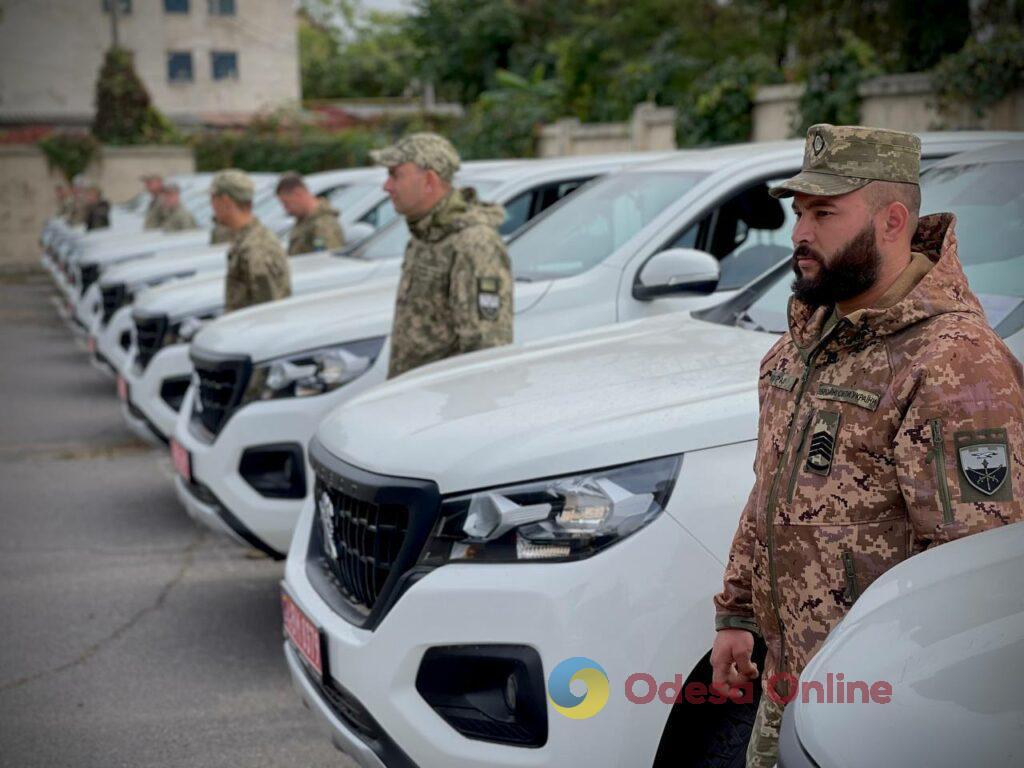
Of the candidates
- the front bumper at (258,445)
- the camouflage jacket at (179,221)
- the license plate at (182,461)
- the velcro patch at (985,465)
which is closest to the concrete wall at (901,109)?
the camouflage jacket at (179,221)

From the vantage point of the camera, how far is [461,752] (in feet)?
8.84

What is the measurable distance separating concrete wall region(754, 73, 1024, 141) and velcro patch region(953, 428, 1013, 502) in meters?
9.84

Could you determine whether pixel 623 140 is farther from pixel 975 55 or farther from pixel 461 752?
pixel 461 752

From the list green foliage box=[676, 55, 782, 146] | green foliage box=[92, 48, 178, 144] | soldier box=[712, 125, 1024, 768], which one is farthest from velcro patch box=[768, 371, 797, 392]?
green foliage box=[92, 48, 178, 144]

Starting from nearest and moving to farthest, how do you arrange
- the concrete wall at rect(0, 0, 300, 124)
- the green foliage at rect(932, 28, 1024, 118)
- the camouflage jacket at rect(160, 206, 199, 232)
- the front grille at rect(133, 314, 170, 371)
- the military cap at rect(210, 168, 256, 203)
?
Answer: the military cap at rect(210, 168, 256, 203) < the front grille at rect(133, 314, 170, 371) < the green foliage at rect(932, 28, 1024, 118) < the camouflage jacket at rect(160, 206, 199, 232) < the concrete wall at rect(0, 0, 300, 124)

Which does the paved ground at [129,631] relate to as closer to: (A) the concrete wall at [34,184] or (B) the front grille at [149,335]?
(B) the front grille at [149,335]

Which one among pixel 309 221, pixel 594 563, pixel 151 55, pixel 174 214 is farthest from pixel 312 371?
pixel 151 55

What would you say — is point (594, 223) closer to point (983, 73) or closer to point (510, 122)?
point (983, 73)

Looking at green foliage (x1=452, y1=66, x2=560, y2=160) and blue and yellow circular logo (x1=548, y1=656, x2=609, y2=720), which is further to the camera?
green foliage (x1=452, y1=66, x2=560, y2=160)

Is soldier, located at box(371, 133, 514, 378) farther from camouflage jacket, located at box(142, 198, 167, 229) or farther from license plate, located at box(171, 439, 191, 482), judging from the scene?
camouflage jacket, located at box(142, 198, 167, 229)

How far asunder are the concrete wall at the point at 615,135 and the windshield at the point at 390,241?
10773 mm

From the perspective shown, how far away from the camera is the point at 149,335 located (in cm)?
794

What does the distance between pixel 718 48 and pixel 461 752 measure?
2244 centimetres

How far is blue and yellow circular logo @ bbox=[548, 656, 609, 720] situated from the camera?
258 centimetres
